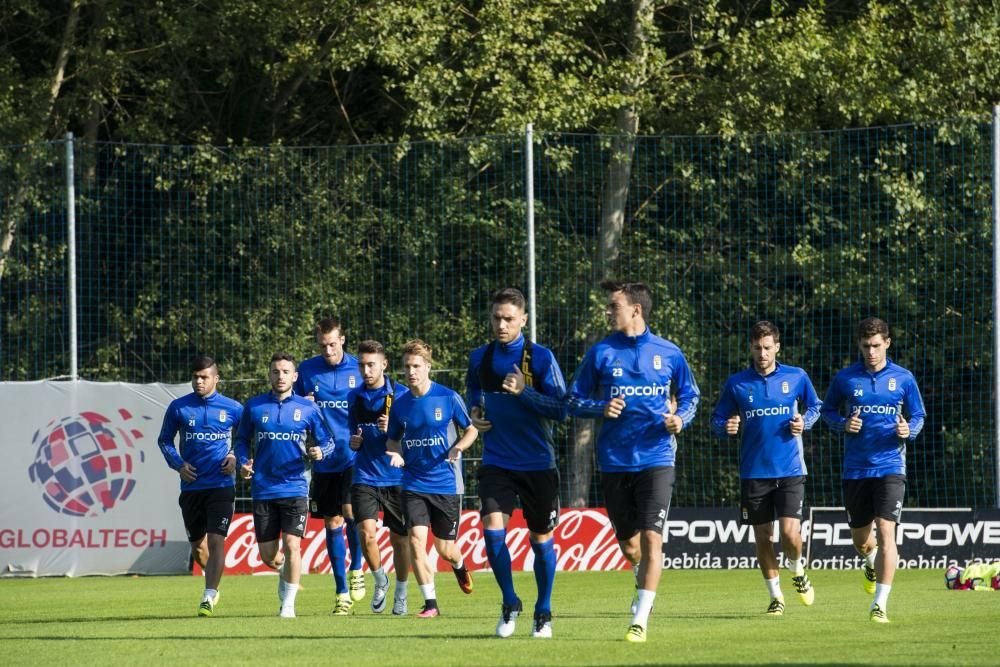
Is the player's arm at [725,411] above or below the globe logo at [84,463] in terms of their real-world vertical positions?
above

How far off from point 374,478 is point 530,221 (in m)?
7.10

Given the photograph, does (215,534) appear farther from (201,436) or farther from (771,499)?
(771,499)

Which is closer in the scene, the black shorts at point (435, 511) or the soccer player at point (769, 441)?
the black shorts at point (435, 511)

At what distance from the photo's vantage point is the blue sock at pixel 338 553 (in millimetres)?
13359

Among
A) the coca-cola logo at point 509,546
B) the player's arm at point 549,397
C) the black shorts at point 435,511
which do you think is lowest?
the coca-cola logo at point 509,546

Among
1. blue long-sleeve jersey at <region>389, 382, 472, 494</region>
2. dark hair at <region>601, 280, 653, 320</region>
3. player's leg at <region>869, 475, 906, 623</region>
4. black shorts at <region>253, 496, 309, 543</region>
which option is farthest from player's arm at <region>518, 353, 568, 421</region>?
black shorts at <region>253, 496, 309, 543</region>

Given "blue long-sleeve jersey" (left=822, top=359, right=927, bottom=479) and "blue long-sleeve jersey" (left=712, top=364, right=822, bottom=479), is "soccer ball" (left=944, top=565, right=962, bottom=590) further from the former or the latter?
"blue long-sleeve jersey" (left=822, top=359, right=927, bottom=479)

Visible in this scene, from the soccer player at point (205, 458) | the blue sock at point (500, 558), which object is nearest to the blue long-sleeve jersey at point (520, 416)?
the blue sock at point (500, 558)

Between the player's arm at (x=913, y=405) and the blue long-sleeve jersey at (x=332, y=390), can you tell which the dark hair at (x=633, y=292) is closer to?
the player's arm at (x=913, y=405)

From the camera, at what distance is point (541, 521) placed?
10172 mm

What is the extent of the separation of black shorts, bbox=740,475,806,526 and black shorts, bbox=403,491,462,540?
2375 millimetres

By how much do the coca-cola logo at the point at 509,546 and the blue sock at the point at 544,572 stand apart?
900 centimetres

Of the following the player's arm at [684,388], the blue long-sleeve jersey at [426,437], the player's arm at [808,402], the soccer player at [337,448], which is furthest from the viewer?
the soccer player at [337,448]

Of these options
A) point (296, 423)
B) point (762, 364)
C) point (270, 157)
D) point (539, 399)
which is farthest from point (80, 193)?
point (539, 399)
